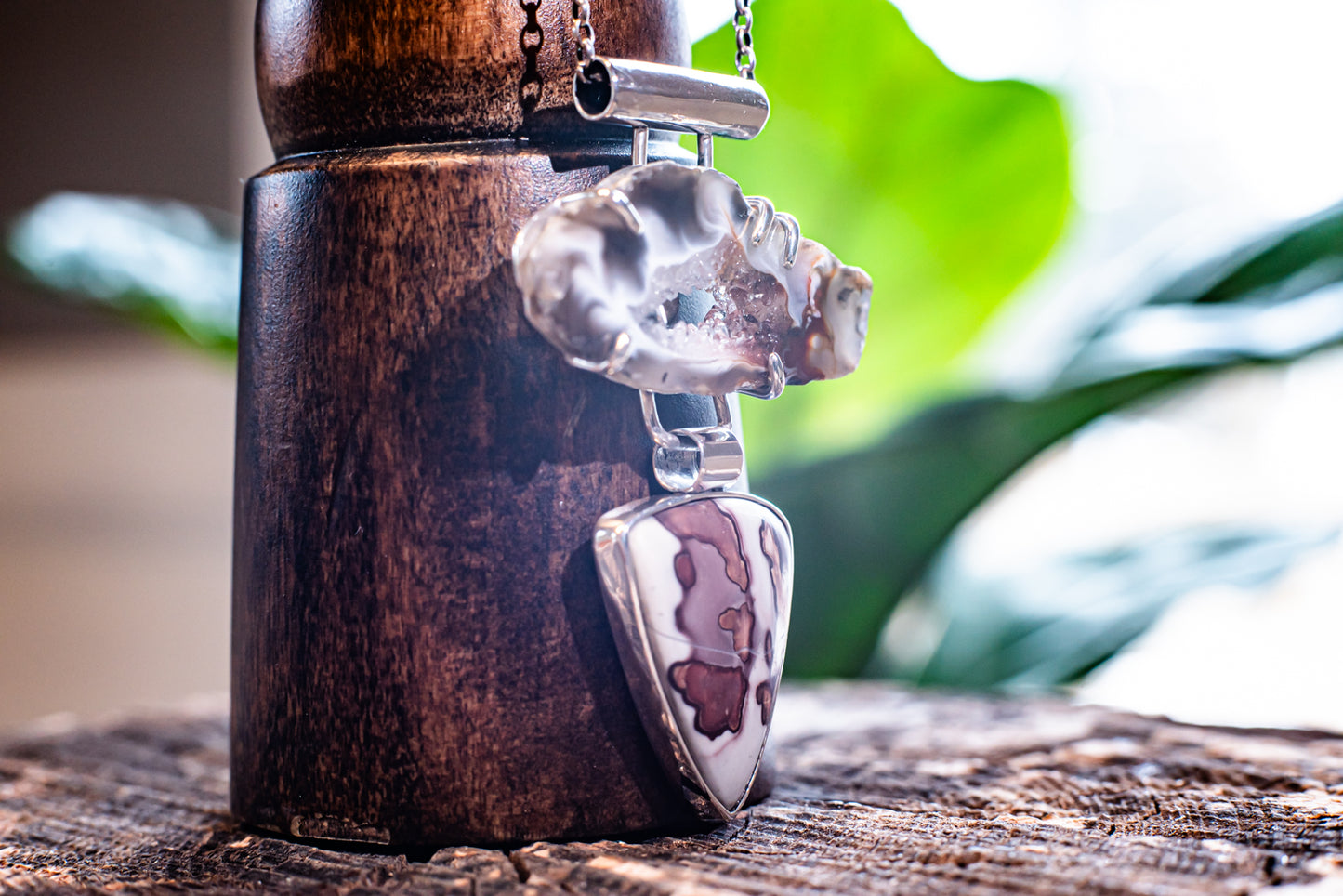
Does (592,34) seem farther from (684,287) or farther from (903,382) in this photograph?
(903,382)

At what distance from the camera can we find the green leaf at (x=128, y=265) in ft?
3.20

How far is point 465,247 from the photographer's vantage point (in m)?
0.39

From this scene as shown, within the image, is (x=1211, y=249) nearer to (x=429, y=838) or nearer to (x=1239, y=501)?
(x=1239, y=501)

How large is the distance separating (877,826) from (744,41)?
295 mm

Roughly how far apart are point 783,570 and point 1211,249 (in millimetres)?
658

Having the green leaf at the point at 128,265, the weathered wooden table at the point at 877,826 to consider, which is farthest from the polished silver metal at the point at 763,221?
the green leaf at the point at 128,265

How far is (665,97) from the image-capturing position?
388 mm

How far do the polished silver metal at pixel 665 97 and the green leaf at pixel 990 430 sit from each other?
522 mm

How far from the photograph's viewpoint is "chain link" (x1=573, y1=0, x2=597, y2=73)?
15.3 inches

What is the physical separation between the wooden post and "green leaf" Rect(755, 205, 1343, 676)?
21.5 inches

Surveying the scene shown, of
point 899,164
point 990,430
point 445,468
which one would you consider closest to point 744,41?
point 445,468

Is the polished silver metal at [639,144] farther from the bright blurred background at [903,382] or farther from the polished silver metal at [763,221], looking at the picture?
the bright blurred background at [903,382]

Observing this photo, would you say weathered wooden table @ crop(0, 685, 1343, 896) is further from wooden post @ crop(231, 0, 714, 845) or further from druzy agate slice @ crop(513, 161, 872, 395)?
druzy agate slice @ crop(513, 161, 872, 395)

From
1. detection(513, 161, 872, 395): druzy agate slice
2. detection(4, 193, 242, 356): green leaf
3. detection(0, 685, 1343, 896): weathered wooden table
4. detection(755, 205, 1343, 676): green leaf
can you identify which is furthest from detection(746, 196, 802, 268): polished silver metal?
detection(4, 193, 242, 356): green leaf
